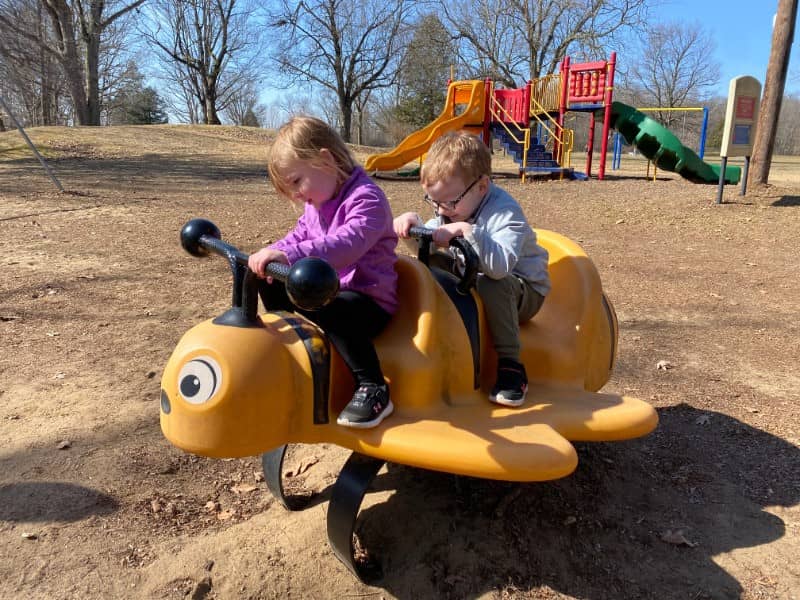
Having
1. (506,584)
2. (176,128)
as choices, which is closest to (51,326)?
(506,584)

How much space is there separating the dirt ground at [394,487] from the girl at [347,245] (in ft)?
2.14

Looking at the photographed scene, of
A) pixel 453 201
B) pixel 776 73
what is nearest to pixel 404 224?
pixel 453 201

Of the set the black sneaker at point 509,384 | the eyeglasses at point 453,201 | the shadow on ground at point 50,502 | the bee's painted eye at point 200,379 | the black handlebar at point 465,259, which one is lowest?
the shadow on ground at point 50,502

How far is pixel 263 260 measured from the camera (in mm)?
1633

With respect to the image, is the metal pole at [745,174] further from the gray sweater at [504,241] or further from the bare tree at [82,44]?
A: the bare tree at [82,44]

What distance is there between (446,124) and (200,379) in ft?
43.0

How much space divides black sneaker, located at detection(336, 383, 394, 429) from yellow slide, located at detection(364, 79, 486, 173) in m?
12.5

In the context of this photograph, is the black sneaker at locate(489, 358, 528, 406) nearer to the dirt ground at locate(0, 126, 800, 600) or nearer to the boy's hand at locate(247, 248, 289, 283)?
the dirt ground at locate(0, 126, 800, 600)

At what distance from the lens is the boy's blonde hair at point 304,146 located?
1.91 m

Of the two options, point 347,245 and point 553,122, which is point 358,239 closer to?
point 347,245

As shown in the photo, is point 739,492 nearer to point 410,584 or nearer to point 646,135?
point 410,584

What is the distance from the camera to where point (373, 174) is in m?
14.4

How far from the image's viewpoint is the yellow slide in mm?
13977

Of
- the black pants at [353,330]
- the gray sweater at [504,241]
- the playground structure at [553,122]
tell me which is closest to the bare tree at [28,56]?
the playground structure at [553,122]
